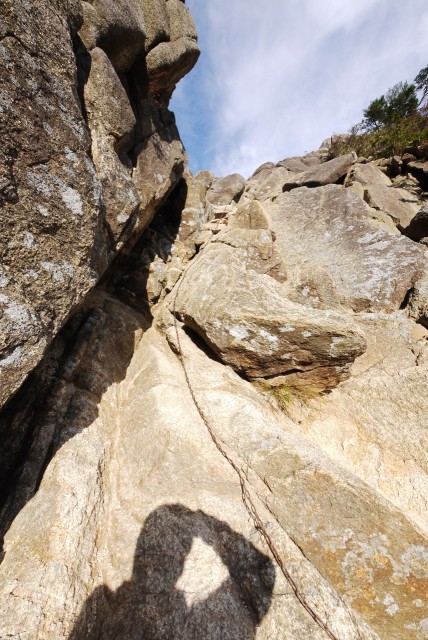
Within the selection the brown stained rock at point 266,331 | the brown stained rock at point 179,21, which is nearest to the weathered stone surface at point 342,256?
the brown stained rock at point 266,331

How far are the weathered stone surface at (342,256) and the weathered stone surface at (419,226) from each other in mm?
1286

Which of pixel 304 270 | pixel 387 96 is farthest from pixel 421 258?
pixel 387 96

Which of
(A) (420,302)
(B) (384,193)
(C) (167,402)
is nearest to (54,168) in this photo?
(C) (167,402)

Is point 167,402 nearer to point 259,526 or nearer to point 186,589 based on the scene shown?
point 259,526

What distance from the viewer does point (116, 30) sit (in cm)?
848

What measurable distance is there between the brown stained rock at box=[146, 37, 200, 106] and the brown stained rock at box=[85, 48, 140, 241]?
12.2 feet

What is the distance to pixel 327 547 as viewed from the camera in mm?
4965

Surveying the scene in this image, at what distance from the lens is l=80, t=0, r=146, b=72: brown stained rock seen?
7984 millimetres

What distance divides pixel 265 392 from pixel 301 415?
1268mm

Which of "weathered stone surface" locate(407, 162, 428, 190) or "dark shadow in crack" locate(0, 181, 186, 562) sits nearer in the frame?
"dark shadow in crack" locate(0, 181, 186, 562)

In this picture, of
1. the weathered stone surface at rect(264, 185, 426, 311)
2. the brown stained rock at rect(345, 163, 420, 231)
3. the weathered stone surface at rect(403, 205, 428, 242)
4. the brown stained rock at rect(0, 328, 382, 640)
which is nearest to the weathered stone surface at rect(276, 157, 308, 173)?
the brown stained rock at rect(345, 163, 420, 231)

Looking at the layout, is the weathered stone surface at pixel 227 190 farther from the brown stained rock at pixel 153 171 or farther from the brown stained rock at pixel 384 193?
the brown stained rock at pixel 153 171

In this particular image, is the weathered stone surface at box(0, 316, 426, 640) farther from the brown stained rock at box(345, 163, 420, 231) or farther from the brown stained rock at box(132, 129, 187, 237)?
the brown stained rock at box(345, 163, 420, 231)

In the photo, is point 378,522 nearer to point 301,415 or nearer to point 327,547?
point 327,547
